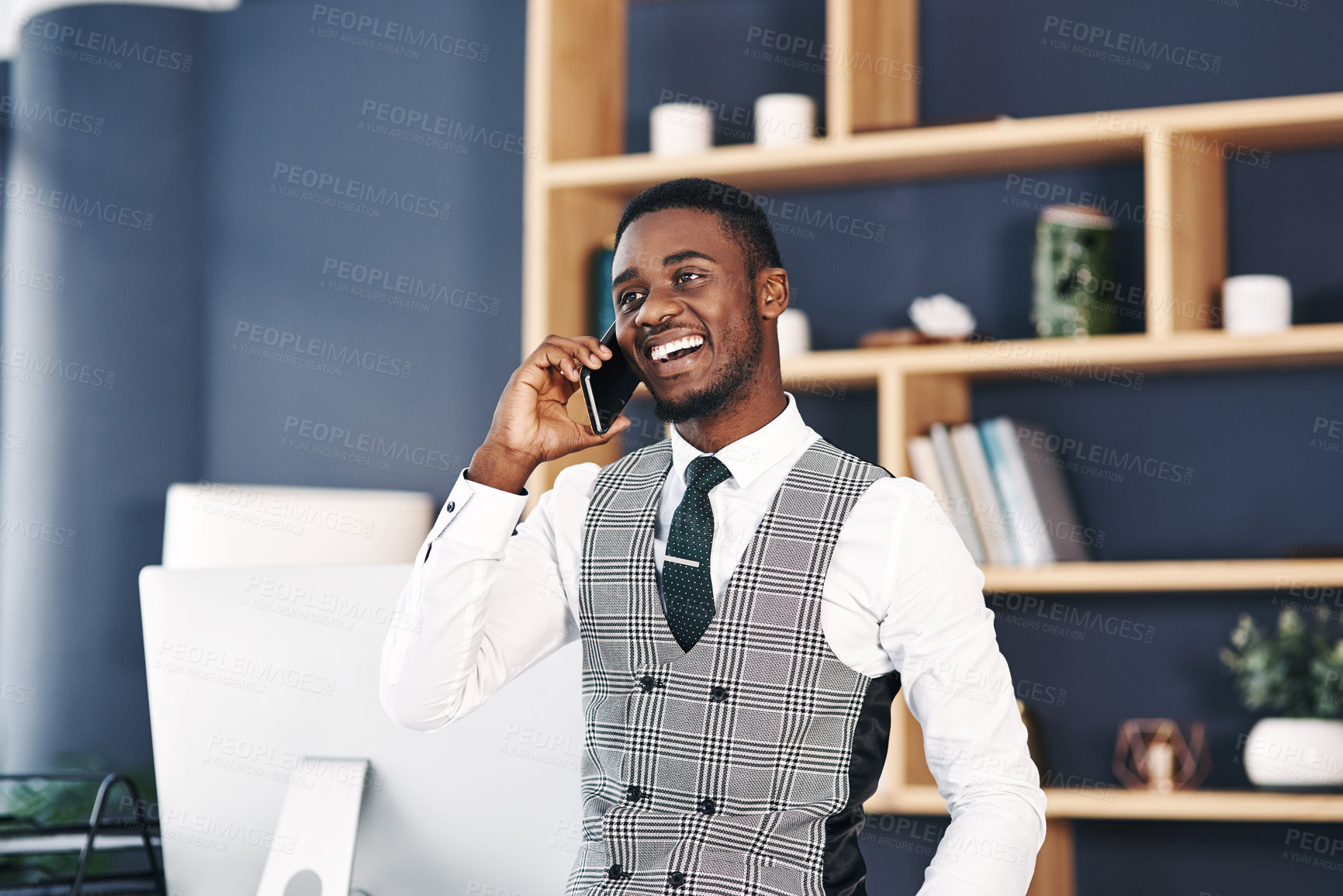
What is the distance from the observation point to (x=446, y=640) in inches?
54.6

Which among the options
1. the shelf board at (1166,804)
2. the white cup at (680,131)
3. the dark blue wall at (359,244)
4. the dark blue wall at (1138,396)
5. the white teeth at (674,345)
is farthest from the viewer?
the dark blue wall at (359,244)

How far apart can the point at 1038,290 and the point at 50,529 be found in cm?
227

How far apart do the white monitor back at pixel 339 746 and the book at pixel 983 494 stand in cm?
123

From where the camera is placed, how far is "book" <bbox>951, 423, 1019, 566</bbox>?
245 cm

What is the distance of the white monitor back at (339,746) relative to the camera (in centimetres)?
136

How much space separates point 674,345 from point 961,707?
1.57 ft

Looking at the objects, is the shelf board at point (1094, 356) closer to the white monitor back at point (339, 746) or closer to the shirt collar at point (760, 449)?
the shirt collar at point (760, 449)

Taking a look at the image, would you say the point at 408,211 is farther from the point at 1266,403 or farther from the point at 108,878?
the point at 1266,403

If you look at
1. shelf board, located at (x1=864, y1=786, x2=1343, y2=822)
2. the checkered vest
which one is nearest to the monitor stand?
the checkered vest

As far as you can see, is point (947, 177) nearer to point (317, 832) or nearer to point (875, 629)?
point (875, 629)

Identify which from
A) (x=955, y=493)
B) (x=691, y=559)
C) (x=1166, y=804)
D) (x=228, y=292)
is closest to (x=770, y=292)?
(x=691, y=559)

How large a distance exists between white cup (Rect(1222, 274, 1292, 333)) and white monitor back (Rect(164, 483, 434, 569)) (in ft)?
5.38

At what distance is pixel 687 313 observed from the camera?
1.47 meters

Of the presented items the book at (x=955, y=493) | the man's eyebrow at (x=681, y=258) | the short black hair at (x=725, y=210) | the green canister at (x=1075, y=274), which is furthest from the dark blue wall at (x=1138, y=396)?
the man's eyebrow at (x=681, y=258)
